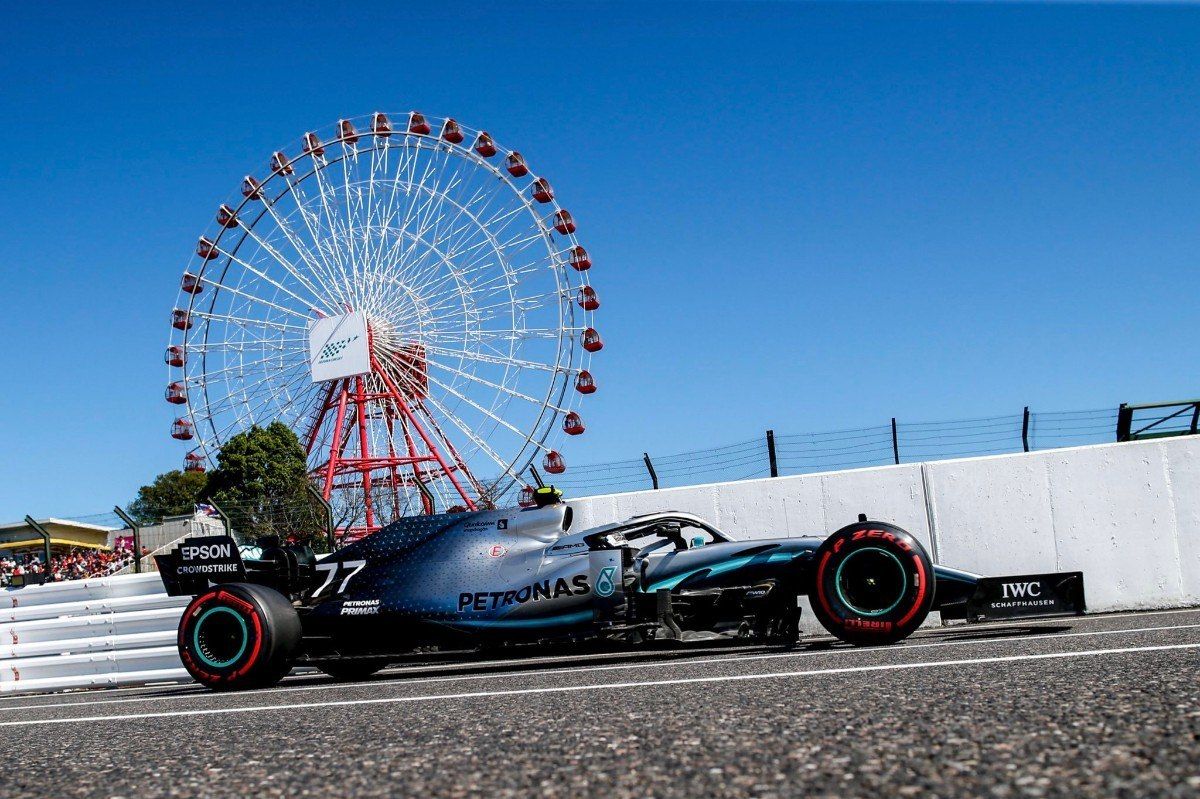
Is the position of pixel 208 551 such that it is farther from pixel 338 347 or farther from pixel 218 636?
pixel 338 347

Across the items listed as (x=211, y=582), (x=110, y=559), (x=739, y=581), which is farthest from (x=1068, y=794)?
(x=110, y=559)

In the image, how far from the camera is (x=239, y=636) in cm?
725

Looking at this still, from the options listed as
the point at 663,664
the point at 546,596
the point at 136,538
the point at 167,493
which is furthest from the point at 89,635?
the point at 167,493

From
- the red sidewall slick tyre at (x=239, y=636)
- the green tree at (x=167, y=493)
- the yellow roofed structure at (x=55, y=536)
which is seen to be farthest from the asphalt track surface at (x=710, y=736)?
the green tree at (x=167, y=493)

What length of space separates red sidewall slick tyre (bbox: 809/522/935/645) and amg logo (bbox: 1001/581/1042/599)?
97cm

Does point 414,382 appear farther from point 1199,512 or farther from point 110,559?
point 1199,512

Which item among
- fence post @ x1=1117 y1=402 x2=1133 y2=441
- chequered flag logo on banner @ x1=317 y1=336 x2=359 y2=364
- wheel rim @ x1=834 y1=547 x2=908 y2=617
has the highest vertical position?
chequered flag logo on banner @ x1=317 y1=336 x2=359 y2=364

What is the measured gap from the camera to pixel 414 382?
32.4m

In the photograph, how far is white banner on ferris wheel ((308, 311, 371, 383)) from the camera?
3128 cm

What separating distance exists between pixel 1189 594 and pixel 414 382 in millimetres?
25740

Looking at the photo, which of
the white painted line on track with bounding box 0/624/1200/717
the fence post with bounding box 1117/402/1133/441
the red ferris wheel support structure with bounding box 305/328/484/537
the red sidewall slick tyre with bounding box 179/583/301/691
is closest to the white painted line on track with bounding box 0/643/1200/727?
the white painted line on track with bounding box 0/624/1200/717

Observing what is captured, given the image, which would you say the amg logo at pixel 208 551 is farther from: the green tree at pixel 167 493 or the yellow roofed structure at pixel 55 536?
the green tree at pixel 167 493

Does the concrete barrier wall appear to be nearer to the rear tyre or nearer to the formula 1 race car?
the formula 1 race car

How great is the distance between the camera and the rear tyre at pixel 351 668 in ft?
24.2
